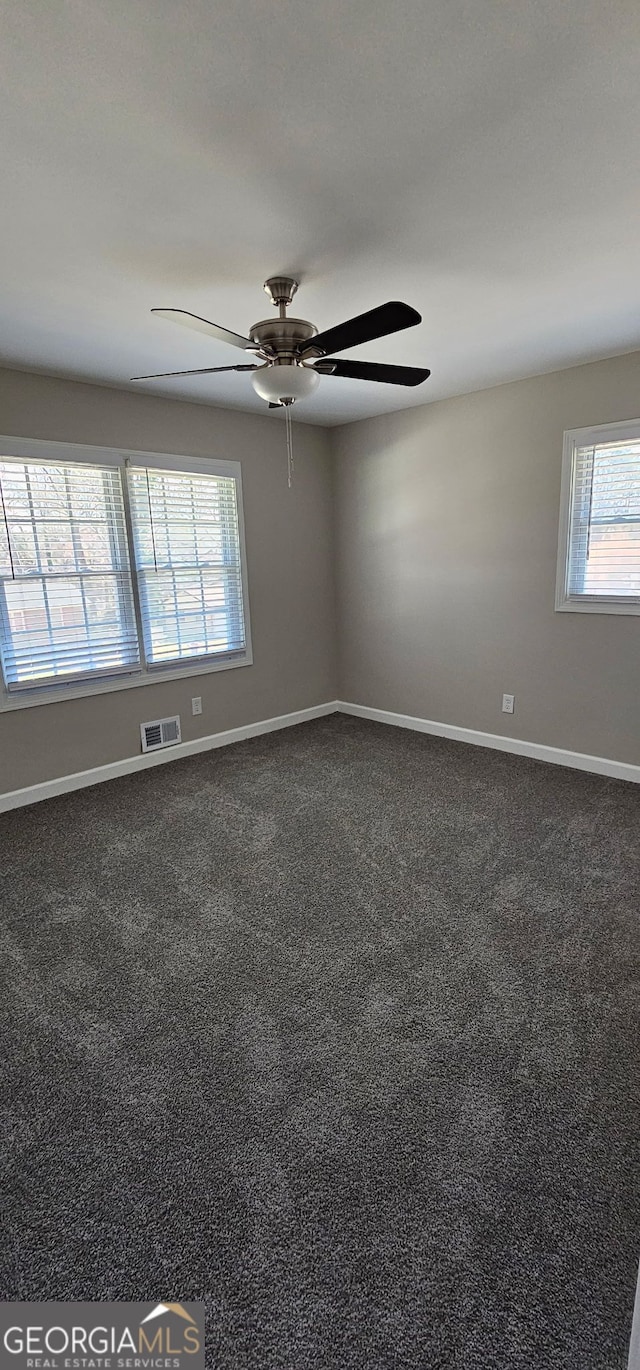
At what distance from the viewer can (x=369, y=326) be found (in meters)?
1.99

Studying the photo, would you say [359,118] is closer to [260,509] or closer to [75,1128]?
[75,1128]

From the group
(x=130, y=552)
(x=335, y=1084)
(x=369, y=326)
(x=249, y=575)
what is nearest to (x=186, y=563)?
(x=130, y=552)

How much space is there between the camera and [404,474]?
4.57 m

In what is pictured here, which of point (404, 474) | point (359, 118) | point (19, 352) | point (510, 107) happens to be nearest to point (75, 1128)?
point (359, 118)

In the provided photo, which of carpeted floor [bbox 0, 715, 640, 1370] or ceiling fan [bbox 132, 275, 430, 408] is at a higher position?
ceiling fan [bbox 132, 275, 430, 408]

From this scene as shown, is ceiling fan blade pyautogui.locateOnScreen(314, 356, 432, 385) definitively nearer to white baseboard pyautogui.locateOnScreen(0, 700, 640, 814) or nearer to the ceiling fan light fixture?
the ceiling fan light fixture

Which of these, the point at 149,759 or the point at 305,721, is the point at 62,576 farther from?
the point at 305,721

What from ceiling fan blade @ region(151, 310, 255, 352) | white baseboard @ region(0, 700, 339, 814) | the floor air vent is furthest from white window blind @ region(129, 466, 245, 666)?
ceiling fan blade @ region(151, 310, 255, 352)

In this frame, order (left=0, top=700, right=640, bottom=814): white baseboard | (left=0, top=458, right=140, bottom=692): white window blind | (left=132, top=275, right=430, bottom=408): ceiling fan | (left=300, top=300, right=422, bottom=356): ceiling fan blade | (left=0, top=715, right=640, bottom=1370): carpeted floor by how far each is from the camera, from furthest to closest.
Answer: (left=0, top=700, right=640, bottom=814): white baseboard
(left=0, top=458, right=140, bottom=692): white window blind
(left=132, top=275, right=430, bottom=408): ceiling fan
(left=300, top=300, right=422, bottom=356): ceiling fan blade
(left=0, top=715, right=640, bottom=1370): carpeted floor

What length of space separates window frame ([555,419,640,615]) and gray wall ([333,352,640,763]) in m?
0.05

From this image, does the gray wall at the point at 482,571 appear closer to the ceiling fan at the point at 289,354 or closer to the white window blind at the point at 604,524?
the white window blind at the point at 604,524

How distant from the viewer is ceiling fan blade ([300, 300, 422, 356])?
188 cm

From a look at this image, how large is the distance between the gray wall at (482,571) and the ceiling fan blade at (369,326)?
2.10 meters

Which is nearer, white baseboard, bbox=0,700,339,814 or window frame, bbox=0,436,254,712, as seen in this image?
window frame, bbox=0,436,254,712
